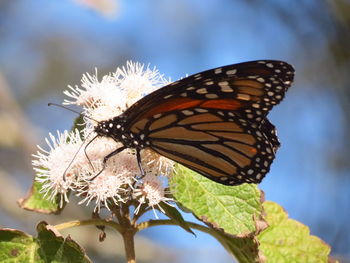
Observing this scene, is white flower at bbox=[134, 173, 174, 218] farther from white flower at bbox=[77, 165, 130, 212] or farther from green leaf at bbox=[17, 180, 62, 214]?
green leaf at bbox=[17, 180, 62, 214]

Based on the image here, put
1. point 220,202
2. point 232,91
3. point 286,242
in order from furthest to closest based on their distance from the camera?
point 286,242 → point 232,91 → point 220,202

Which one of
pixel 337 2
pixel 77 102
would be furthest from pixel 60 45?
pixel 77 102

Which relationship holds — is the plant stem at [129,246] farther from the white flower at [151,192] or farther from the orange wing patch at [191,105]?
the orange wing patch at [191,105]

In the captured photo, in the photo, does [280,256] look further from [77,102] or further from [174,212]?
[77,102]

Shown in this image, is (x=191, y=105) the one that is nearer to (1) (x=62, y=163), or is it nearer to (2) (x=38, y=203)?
(1) (x=62, y=163)

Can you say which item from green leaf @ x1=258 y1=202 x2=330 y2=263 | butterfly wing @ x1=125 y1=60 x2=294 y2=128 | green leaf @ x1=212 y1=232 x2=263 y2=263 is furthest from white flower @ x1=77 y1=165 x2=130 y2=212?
green leaf @ x1=258 y1=202 x2=330 y2=263

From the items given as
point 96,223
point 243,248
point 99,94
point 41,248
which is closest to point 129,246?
point 96,223
